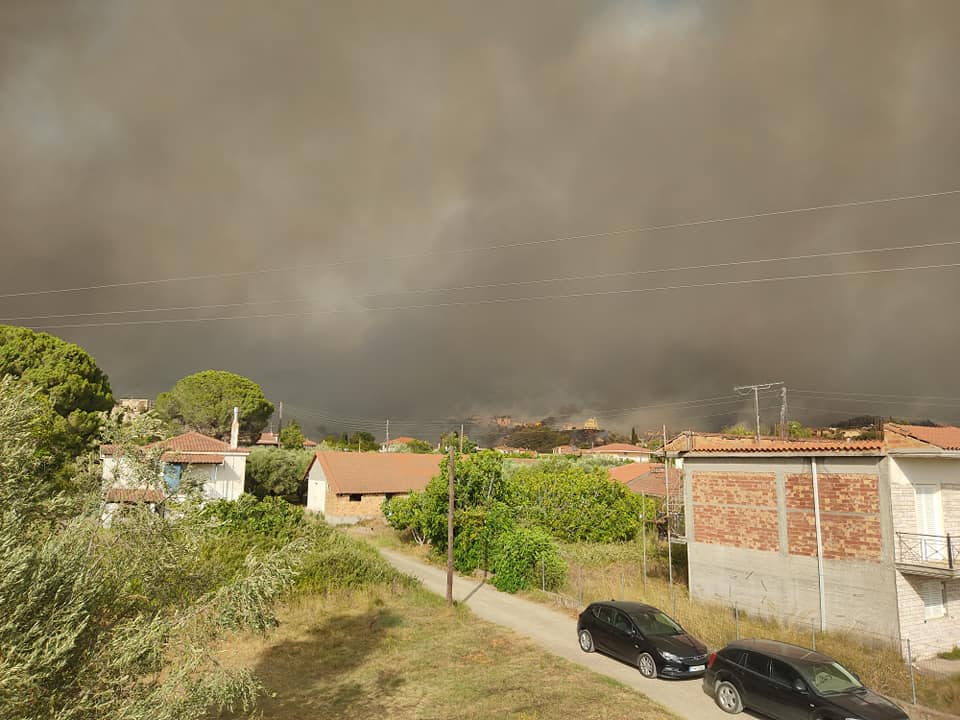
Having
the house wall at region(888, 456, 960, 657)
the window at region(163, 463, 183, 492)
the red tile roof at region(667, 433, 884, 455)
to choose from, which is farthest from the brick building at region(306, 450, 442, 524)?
the window at region(163, 463, 183, 492)

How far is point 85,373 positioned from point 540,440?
487 ft

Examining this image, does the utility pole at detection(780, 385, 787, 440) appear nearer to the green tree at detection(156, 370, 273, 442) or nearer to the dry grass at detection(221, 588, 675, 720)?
the dry grass at detection(221, 588, 675, 720)

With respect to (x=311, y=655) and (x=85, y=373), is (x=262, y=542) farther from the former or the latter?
(x=85, y=373)

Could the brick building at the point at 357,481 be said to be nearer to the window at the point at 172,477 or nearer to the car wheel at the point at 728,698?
the car wheel at the point at 728,698

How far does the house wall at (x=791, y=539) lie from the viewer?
744 inches

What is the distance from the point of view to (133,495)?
801 centimetres

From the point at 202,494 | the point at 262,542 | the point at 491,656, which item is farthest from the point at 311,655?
the point at 202,494

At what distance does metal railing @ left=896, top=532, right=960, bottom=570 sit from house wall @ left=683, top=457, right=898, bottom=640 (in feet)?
1.15

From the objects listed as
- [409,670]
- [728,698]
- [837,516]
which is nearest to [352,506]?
[409,670]

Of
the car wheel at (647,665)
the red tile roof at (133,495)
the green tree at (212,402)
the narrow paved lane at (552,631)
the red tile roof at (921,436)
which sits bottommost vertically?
the narrow paved lane at (552,631)

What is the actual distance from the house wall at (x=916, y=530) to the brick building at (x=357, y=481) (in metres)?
36.8

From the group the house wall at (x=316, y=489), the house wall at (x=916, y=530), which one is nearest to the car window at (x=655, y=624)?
the house wall at (x=916, y=530)

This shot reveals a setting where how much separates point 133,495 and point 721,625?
1916 centimetres

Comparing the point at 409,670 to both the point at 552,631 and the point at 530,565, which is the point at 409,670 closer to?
the point at 552,631
